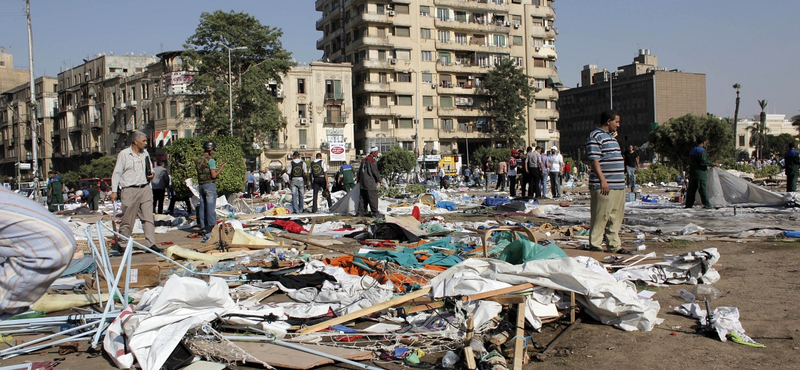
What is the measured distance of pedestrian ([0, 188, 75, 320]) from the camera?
2.65 metres

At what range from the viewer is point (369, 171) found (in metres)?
14.3

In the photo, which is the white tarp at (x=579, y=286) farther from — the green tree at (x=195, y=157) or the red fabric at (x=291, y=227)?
the green tree at (x=195, y=157)

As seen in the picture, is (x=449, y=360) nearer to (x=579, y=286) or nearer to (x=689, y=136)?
(x=579, y=286)

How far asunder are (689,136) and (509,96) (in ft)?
108

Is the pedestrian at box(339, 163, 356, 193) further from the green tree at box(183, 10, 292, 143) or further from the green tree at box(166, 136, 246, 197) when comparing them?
the green tree at box(183, 10, 292, 143)

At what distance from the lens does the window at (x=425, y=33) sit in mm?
72188

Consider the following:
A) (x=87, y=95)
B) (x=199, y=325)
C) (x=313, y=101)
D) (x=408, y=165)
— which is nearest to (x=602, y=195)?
(x=199, y=325)

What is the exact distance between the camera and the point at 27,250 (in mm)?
2682

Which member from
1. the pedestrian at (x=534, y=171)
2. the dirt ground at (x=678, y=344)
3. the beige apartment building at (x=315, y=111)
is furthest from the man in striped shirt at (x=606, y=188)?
the beige apartment building at (x=315, y=111)

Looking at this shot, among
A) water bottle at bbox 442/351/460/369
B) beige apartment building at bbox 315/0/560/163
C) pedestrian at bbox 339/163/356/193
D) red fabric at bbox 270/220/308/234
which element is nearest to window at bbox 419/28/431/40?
beige apartment building at bbox 315/0/560/163

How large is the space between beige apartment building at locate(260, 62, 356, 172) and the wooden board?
200 feet

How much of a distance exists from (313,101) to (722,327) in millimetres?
64398

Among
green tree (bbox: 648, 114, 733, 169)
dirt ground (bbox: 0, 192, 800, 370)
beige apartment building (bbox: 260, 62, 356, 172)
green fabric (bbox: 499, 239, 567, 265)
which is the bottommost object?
dirt ground (bbox: 0, 192, 800, 370)

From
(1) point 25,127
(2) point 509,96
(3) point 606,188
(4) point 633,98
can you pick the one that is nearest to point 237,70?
(2) point 509,96
